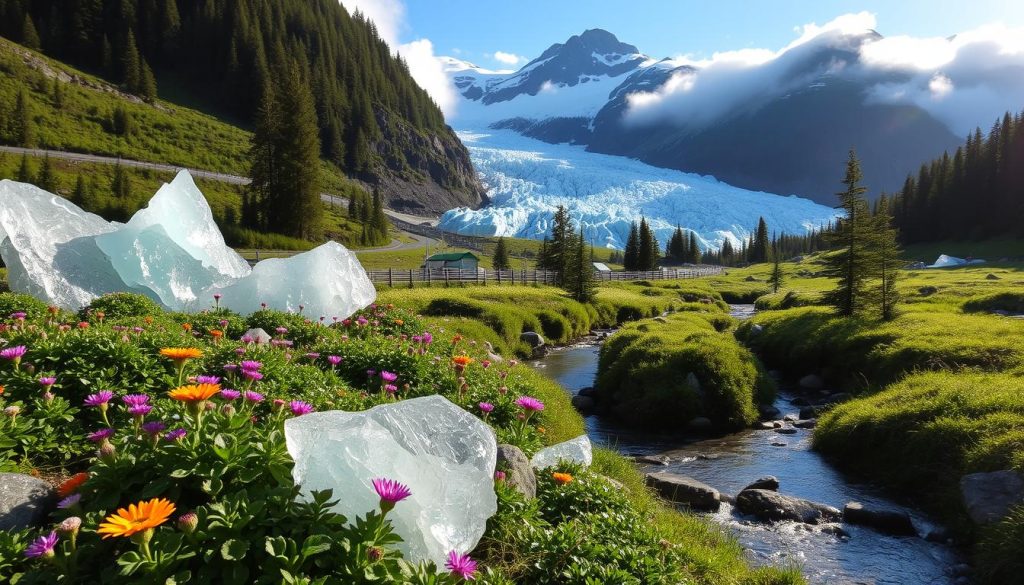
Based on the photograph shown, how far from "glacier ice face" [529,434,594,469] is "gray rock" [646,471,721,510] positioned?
4364 millimetres

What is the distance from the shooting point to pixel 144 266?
14.9 meters

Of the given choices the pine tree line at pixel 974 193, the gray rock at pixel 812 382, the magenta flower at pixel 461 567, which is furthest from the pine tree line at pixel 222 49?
the magenta flower at pixel 461 567

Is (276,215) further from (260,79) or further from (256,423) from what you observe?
(260,79)

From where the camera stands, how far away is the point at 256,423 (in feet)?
15.4

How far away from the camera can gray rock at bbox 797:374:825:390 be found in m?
20.8

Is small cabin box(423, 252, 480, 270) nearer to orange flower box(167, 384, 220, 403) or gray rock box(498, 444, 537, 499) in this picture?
gray rock box(498, 444, 537, 499)

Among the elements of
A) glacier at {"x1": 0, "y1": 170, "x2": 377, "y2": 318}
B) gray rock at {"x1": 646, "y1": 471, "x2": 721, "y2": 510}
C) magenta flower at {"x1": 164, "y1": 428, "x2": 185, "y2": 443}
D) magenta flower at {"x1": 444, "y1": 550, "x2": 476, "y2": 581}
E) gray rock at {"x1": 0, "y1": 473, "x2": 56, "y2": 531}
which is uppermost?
glacier at {"x1": 0, "y1": 170, "x2": 377, "y2": 318}

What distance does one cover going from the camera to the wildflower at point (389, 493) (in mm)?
2949

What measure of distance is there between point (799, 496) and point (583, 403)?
8.26 metres

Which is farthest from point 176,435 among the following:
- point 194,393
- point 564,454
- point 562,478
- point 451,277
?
point 451,277

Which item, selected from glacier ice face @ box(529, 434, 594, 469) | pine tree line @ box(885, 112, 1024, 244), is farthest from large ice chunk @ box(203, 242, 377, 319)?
pine tree line @ box(885, 112, 1024, 244)

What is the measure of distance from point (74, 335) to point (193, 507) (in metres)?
4.49

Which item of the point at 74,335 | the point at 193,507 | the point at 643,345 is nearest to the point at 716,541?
the point at 193,507

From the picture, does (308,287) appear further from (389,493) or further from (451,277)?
(451,277)
